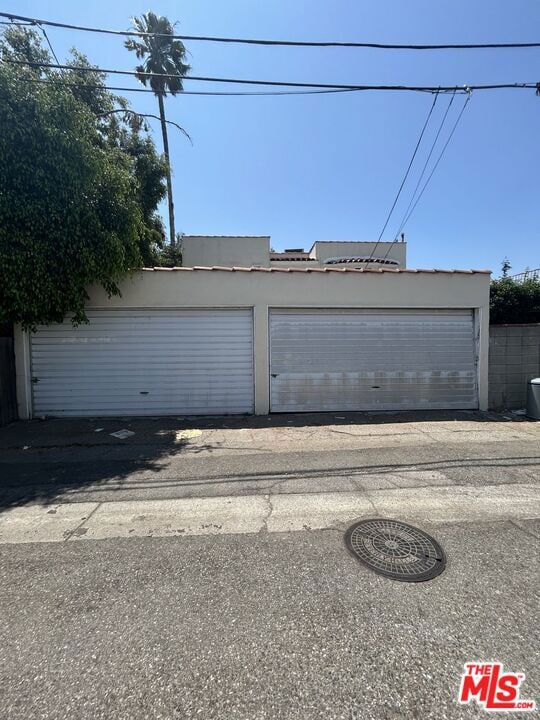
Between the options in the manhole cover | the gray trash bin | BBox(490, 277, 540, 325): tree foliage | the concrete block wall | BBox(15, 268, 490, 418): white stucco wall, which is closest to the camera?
the manhole cover

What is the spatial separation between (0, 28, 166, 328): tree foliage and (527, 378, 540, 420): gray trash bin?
9.00 meters

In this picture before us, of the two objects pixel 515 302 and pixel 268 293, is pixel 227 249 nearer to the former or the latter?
pixel 268 293

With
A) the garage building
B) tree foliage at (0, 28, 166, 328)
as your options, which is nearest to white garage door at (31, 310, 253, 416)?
the garage building

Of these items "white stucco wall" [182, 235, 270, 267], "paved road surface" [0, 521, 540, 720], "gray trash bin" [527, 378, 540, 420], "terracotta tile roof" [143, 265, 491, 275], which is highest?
"white stucco wall" [182, 235, 270, 267]

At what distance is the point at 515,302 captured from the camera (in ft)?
36.6

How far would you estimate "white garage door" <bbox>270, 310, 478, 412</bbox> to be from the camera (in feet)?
26.4

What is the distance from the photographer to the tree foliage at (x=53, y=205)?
18.4 ft

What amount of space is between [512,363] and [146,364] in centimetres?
880

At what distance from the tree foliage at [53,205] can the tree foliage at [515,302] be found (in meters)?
11.1

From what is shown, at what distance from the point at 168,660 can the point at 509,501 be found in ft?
11.9

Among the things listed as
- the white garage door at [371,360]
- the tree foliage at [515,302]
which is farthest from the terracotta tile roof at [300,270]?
the tree foliage at [515,302]

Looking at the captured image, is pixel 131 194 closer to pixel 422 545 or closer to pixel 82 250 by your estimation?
pixel 82 250

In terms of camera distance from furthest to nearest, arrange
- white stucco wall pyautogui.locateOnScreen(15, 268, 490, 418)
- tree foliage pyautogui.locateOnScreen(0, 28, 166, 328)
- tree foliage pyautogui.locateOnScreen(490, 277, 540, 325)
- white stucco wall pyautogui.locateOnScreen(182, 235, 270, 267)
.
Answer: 1. white stucco wall pyautogui.locateOnScreen(182, 235, 270, 267)
2. tree foliage pyautogui.locateOnScreen(490, 277, 540, 325)
3. white stucco wall pyautogui.locateOnScreen(15, 268, 490, 418)
4. tree foliage pyautogui.locateOnScreen(0, 28, 166, 328)

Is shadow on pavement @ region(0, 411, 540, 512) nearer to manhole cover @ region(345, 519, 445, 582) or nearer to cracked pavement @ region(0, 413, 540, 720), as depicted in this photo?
cracked pavement @ region(0, 413, 540, 720)
